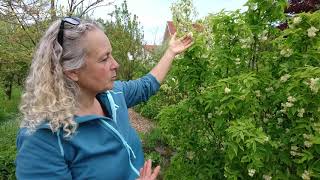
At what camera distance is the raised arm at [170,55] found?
3182 millimetres

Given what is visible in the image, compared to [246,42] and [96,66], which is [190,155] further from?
[96,66]

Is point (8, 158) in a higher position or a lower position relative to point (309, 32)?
lower

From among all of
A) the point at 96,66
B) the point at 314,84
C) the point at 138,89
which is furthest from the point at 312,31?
the point at 96,66

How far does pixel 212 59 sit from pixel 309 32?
32.1 inches

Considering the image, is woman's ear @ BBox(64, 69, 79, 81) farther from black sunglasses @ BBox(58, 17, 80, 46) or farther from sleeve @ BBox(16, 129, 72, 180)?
sleeve @ BBox(16, 129, 72, 180)

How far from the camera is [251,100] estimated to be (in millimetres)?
2822

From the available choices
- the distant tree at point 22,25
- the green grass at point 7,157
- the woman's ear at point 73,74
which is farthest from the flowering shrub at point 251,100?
the distant tree at point 22,25

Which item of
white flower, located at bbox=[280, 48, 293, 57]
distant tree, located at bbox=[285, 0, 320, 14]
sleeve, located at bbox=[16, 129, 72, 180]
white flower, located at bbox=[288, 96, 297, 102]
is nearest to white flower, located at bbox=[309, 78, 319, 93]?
white flower, located at bbox=[288, 96, 297, 102]

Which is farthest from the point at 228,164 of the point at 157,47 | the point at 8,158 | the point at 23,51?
the point at 157,47

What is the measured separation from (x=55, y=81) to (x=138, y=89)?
0.94m

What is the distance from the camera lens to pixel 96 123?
2.19m

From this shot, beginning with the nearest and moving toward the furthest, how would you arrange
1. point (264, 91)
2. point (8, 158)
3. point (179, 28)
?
1. point (264, 91)
2. point (179, 28)
3. point (8, 158)

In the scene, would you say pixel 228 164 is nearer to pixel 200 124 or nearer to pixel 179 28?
pixel 200 124

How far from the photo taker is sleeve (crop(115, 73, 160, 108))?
2893 millimetres
